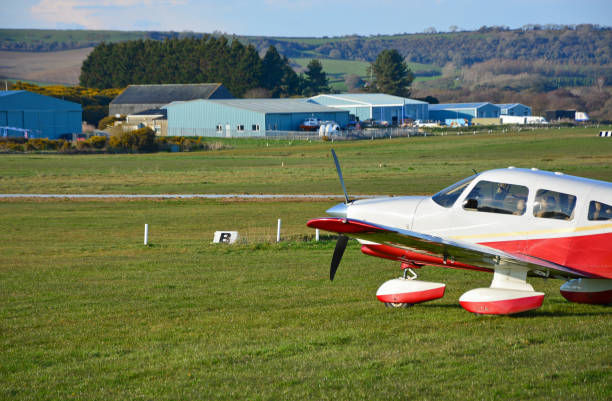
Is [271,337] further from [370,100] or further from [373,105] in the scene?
[370,100]

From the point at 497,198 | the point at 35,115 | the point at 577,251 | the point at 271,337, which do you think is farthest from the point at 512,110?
the point at 271,337

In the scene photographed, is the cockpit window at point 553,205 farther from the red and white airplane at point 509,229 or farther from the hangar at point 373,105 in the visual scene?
the hangar at point 373,105

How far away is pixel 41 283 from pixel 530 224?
11750mm

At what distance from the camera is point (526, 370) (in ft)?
29.0

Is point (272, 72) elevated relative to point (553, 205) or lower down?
elevated

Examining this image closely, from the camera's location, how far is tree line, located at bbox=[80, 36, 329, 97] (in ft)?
547

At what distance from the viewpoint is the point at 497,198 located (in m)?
12.0

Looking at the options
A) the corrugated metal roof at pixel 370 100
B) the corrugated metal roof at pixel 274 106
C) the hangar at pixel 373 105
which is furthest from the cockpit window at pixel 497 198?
the corrugated metal roof at pixel 370 100

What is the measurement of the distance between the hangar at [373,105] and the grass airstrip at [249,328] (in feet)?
Result: 336

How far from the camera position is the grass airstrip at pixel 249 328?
859 centimetres

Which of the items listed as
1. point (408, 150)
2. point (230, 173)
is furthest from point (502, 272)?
point (408, 150)

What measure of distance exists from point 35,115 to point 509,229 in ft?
347

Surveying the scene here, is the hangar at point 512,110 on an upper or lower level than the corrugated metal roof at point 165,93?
lower

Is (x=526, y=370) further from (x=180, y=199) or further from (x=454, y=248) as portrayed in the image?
(x=180, y=199)
